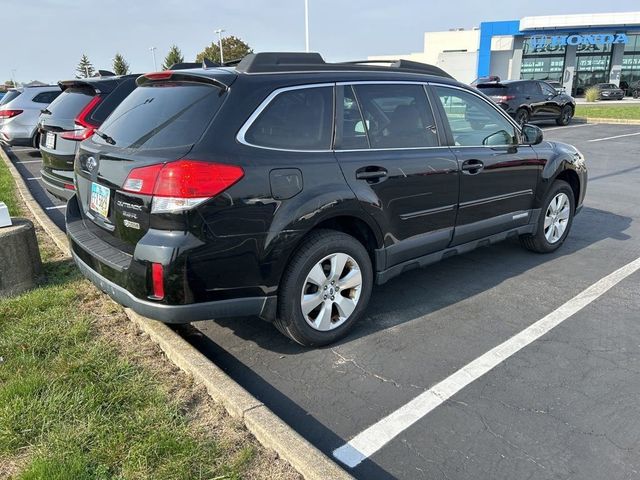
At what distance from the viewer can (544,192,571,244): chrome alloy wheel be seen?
5.21 meters

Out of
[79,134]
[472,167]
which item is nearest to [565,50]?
[472,167]

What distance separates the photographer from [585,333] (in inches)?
144

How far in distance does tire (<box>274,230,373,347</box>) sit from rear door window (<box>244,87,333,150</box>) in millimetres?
592

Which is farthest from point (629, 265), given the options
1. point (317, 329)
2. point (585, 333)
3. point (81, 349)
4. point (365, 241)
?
point (81, 349)

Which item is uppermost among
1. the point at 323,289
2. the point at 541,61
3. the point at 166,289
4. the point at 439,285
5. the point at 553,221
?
the point at 541,61

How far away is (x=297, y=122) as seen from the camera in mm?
3168

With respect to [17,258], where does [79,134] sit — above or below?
above

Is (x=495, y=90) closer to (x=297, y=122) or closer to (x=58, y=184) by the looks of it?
(x=58, y=184)

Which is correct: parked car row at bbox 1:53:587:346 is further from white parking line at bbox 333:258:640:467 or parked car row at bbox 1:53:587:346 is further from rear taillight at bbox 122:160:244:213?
white parking line at bbox 333:258:640:467

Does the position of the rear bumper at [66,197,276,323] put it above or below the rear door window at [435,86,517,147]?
below

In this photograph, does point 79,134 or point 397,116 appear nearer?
point 397,116

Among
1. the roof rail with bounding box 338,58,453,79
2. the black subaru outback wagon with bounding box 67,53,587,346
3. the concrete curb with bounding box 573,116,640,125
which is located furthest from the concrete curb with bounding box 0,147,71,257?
the concrete curb with bounding box 573,116,640,125

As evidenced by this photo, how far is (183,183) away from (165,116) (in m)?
0.66

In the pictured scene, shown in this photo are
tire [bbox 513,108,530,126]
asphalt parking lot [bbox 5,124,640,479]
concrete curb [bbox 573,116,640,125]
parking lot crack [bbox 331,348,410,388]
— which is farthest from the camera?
concrete curb [bbox 573,116,640,125]
